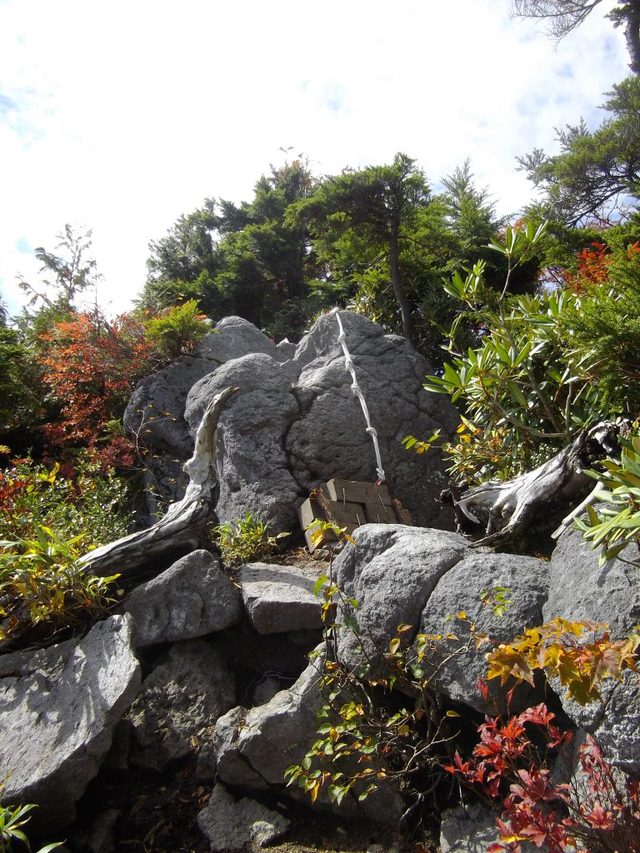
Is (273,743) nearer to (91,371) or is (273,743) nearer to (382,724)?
(382,724)

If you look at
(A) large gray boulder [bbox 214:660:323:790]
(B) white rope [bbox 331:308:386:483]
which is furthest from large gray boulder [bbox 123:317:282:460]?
(A) large gray boulder [bbox 214:660:323:790]

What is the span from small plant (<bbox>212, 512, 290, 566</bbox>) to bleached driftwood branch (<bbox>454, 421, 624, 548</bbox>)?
2.06 meters

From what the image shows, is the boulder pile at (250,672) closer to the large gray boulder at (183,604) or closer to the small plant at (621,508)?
the large gray boulder at (183,604)

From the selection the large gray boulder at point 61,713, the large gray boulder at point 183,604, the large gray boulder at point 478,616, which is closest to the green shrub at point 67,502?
the large gray boulder at point 183,604

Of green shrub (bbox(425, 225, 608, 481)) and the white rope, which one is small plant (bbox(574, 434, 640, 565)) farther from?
the white rope

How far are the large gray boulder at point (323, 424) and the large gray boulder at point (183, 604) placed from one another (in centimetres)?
117

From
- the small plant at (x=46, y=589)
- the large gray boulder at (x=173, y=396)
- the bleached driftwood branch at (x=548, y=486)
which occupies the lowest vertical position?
the bleached driftwood branch at (x=548, y=486)

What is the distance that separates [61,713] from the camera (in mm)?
3656

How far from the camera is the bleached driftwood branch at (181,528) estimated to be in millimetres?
4642

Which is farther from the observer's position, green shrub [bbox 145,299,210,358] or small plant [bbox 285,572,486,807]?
green shrub [bbox 145,299,210,358]

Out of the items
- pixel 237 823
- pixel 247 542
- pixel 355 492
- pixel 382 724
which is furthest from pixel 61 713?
pixel 355 492

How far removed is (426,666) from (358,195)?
6.13m

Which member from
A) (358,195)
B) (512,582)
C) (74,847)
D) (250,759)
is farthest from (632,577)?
(358,195)

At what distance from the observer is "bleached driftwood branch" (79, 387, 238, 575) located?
4.64 m
